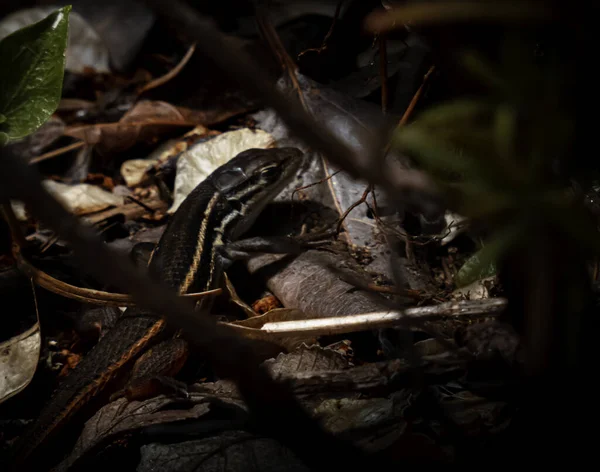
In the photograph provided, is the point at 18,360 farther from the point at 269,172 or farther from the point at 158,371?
the point at 269,172

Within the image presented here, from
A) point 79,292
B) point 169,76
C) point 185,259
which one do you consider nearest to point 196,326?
point 79,292

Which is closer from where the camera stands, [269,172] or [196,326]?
[196,326]

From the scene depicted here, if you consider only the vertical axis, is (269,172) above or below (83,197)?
above

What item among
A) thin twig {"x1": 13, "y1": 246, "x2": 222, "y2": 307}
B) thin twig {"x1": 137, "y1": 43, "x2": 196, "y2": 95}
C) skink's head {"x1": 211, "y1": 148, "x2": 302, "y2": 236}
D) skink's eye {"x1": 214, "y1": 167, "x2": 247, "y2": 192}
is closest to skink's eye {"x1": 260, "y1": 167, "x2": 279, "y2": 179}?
skink's head {"x1": 211, "y1": 148, "x2": 302, "y2": 236}

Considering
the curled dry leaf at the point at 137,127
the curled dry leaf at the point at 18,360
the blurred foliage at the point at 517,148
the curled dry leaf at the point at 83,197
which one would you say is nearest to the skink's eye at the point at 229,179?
the curled dry leaf at the point at 83,197

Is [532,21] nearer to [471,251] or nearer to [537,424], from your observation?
[537,424]

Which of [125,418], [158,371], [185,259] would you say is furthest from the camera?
[185,259]

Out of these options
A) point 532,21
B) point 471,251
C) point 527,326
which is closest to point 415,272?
point 471,251

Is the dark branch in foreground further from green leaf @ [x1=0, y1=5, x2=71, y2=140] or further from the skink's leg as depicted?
green leaf @ [x1=0, y1=5, x2=71, y2=140]
